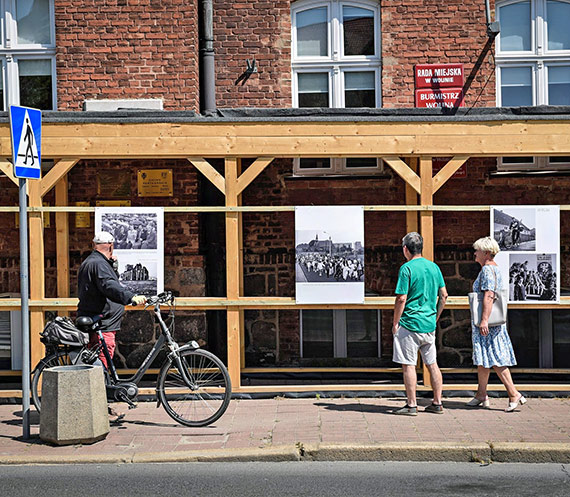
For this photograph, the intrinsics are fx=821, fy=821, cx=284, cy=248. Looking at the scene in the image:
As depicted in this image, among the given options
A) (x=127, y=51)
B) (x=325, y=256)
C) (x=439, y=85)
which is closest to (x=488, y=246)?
(x=325, y=256)

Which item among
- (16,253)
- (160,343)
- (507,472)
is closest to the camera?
(507,472)

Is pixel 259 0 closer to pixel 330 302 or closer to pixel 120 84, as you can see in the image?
pixel 120 84

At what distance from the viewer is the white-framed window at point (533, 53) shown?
11.9m

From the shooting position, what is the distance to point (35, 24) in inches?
474

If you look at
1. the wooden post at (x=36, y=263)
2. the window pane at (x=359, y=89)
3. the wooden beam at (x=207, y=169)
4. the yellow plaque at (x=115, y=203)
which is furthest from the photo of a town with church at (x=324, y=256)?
the window pane at (x=359, y=89)

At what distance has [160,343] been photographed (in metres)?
8.08

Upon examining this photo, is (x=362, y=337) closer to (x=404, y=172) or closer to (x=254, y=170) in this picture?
(x=404, y=172)

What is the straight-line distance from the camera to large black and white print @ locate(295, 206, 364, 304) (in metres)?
9.30

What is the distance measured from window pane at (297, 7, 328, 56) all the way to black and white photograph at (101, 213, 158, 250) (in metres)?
4.18

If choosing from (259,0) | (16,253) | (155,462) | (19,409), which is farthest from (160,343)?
(259,0)

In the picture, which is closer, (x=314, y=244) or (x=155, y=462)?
(x=155, y=462)

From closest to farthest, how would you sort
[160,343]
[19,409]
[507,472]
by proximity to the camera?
[507,472] → [160,343] → [19,409]

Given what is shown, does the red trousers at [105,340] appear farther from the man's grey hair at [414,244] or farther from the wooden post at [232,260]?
the man's grey hair at [414,244]

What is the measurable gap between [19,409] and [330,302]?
3.66 m
